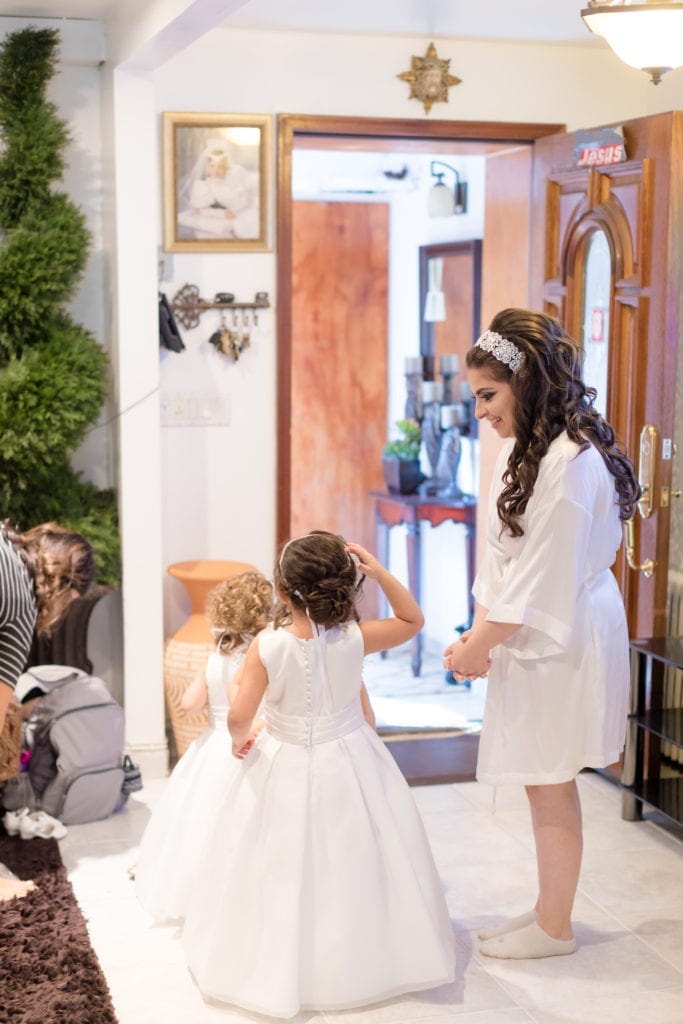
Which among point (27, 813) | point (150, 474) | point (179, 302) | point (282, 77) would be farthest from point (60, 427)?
point (282, 77)

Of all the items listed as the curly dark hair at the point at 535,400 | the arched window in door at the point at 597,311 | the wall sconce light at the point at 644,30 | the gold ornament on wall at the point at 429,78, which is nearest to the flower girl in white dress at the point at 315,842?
the curly dark hair at the point at 535,400

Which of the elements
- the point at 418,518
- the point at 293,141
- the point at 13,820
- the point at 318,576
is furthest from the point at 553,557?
the point at 418,518

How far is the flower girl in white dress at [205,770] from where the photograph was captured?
3.25 meters

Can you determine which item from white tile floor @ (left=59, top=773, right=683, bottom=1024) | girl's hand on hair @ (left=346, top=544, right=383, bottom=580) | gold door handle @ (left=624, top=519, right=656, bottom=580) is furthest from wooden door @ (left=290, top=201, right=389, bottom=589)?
girl's hand on hair @ (left=346, top=544, right=383, bottom=580)

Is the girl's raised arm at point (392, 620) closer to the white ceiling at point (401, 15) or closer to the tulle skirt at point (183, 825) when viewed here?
the tulle skirt at point (183, 825)

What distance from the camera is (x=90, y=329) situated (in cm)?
461

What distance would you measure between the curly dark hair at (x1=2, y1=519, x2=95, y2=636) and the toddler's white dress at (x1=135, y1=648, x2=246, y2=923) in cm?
48

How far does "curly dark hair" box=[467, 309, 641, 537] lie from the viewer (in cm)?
283

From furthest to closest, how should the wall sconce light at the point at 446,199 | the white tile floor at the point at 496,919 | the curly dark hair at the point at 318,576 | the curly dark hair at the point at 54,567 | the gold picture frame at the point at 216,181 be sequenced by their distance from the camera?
the wall sconce light at the point at 446,199 → the gold picture frame at the point at 216,181 → the curly dark hair at the point at 54,567 → the white tile floor at the point at 496,919 → the curly dark hair at the point at 318,576

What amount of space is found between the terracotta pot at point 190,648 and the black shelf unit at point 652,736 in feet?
4.45

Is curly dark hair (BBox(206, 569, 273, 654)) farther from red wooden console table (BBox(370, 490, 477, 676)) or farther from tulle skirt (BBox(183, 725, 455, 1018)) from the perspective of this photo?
red wooden console table (BBox(370, 490, 477, 676))

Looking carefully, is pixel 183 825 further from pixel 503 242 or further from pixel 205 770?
pixel 503 242

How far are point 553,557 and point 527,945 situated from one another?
3.23 ft

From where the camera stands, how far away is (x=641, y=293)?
410 centimetres
